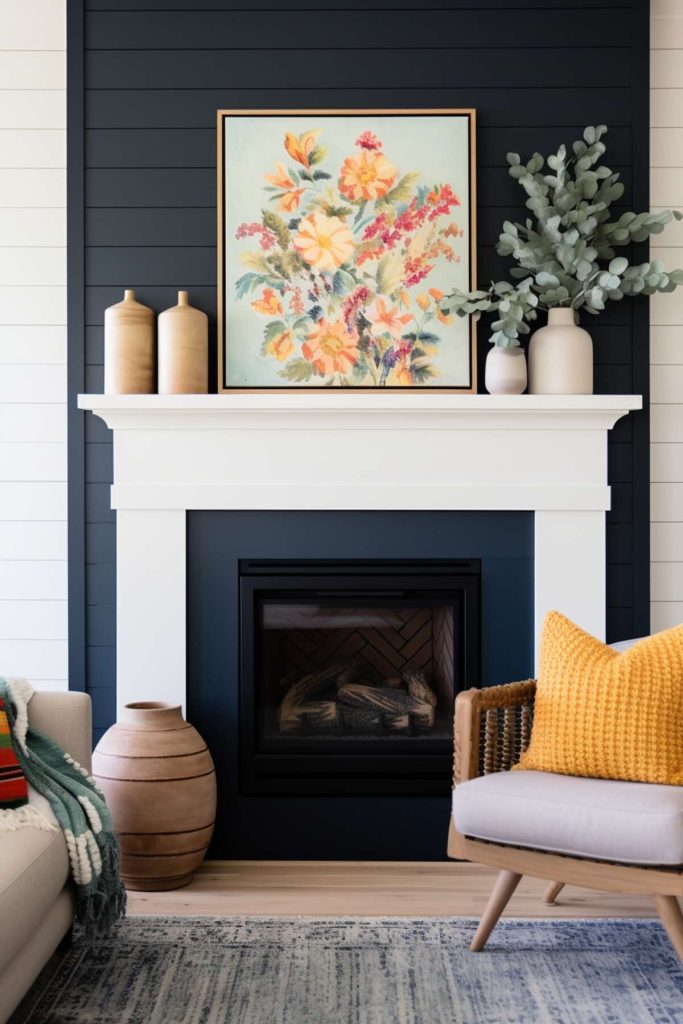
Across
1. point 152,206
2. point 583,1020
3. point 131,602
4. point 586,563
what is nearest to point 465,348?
point 586,563

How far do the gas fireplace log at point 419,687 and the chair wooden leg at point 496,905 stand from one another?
0.84 metres

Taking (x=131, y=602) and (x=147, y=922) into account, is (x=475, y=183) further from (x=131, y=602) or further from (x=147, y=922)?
(x=147, y=922)

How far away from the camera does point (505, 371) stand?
2990mm

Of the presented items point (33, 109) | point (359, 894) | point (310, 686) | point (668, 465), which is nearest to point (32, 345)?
point (33, 109)

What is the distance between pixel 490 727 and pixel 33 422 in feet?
5.71

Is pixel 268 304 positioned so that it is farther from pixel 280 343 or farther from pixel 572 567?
pixel 572 567

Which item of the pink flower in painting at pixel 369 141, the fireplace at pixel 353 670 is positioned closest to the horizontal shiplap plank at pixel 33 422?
the fireplace at pixel 353 670

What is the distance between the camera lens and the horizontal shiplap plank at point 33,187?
3.16m

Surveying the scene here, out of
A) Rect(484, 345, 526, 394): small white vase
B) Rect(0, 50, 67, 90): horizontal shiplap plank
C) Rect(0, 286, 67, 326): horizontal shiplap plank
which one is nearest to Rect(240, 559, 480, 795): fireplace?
Rect(484, 345, 526, 394): small white vase

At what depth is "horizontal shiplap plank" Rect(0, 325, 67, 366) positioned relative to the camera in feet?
10.4

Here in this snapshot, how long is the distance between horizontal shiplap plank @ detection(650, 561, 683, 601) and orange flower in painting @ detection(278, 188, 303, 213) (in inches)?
63.5

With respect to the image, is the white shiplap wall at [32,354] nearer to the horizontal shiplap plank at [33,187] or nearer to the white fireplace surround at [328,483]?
the horizontal shiplap plank at [33,187]

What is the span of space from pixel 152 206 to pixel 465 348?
1.09 metres

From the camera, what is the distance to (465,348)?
10.1 feet
